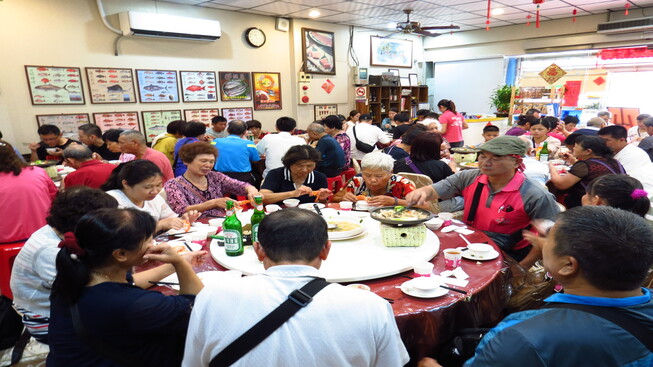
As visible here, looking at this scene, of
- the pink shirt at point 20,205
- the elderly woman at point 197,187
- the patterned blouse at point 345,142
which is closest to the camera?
the pink shirt at point 20,205

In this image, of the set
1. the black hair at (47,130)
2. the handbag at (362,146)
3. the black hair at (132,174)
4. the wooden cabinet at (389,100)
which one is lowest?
the handbag at (362,146)

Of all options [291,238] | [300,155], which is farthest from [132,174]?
[291,238]

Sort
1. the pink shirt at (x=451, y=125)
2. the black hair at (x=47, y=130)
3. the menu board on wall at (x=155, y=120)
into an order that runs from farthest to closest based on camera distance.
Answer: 1. the pink shirt at (x=451, y=125)
2. the menu board on wall at (x=155, y=120)
3. the black hair at (x=47, y=130)

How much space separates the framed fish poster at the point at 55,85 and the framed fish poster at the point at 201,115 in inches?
66.6

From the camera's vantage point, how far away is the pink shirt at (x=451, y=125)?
7270 millimetres

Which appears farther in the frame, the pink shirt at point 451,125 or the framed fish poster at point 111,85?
the pink shirt at point 451,125

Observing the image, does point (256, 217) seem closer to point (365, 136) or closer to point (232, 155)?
point (232, 155)

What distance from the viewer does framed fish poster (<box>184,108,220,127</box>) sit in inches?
276

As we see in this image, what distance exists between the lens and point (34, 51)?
539 centimetres

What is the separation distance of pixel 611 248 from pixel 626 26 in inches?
362

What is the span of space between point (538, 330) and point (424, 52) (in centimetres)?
1179

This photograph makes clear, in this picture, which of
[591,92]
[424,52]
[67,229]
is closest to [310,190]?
[67,229]

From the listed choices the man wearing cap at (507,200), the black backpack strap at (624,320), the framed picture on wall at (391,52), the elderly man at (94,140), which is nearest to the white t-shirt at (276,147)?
the elderly man at (94,140)

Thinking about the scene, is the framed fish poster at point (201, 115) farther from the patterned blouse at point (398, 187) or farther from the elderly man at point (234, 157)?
the patterned blouse at point (398, 187)
